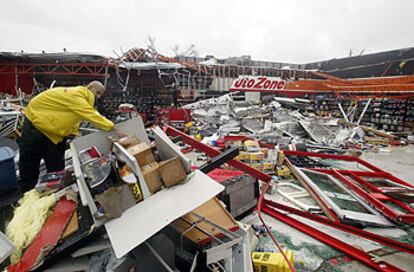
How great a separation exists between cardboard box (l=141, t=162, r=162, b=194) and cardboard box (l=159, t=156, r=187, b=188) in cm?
3

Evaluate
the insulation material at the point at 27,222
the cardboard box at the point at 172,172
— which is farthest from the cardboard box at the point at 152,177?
the insulation material at the point at 27,222

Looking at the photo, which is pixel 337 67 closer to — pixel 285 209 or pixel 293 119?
pixel 293 119

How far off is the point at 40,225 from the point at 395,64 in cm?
1441

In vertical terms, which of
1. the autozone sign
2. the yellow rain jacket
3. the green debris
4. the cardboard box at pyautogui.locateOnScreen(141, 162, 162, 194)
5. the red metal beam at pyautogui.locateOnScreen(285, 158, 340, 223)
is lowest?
the green debris

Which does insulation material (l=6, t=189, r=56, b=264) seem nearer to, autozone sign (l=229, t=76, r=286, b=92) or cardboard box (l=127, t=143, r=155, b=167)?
cardboard box (l=127, t=143, r=155, b=167)

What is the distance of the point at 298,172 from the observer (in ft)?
11.3

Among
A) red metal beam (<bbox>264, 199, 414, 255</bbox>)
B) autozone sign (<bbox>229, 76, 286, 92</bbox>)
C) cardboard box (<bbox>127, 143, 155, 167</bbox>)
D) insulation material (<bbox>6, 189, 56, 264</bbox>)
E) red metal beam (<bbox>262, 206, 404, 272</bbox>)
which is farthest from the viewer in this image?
autozone sign (<bbox>229, 76, 286, 92</bbox>)

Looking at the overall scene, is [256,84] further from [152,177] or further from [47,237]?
[47,237]

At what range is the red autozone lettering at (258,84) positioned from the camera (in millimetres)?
11070

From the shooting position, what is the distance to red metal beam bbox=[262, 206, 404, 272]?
177 cm

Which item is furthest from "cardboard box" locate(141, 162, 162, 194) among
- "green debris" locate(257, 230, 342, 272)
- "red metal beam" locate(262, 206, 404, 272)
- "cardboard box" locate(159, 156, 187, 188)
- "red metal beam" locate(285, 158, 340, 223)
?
"red metal beam" locate(285, 158, 340, 223)

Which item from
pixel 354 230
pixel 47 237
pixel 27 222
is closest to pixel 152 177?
pixel 47 237

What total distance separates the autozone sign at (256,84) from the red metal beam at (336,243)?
29.7ft

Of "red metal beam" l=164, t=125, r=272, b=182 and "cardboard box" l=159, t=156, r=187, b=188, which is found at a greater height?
"cardboard box" l=159, t=156, r=187, b=188
